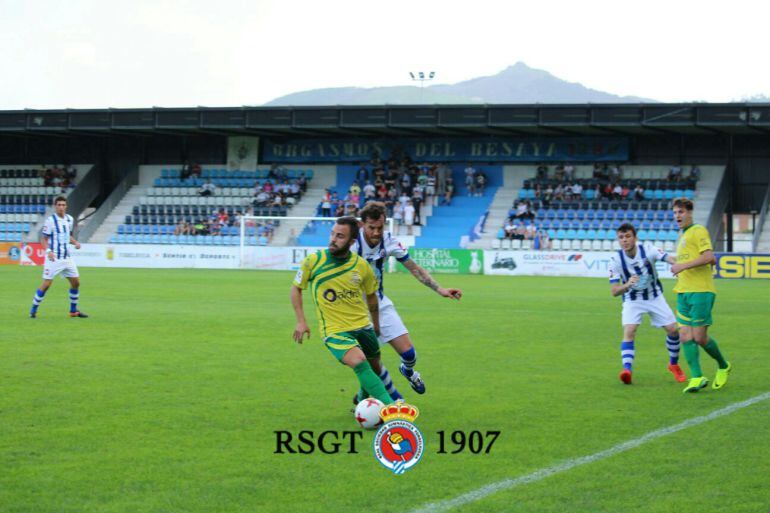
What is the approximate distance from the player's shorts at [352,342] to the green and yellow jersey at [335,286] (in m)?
0.05

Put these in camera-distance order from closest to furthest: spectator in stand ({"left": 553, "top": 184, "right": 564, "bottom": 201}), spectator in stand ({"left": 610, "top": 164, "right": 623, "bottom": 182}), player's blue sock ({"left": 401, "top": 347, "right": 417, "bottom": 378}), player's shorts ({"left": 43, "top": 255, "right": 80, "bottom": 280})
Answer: player's blue sock ({"left": 401, "top": 347, "right": 417, "bottom": 378}) → player's shorts ({"left": 43, "top": 255, "right": 80, "bottom": 280}) → spectator in stand ({"left": 553, "top": 184, "right": 564, "bottom": 201}) → spectator in stand ({"left": 610, "top": 164, "right": 623, "bottom": 182})

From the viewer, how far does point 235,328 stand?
58.6ft

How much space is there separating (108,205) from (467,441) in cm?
5064

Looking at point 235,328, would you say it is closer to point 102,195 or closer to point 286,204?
point 286,204

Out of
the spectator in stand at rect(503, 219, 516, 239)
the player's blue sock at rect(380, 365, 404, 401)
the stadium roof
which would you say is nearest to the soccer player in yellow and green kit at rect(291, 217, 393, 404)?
the player's blue sock at rect(380, 365, 404, 401)

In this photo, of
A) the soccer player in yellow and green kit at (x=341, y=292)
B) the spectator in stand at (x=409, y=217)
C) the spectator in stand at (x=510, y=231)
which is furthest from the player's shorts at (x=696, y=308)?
the spectator in stand at (x=409, y=217)

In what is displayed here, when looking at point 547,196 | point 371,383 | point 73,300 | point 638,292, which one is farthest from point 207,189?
point 371,383

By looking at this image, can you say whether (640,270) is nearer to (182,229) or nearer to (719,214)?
(719,214)

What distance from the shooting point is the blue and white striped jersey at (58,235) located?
19.0 meters

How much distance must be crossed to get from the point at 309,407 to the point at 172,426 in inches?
58.2

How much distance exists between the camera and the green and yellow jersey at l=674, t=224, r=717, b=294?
10898 mm

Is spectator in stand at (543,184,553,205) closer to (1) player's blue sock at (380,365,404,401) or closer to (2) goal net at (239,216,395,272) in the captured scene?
(2) goal net at (239,216,395,272)

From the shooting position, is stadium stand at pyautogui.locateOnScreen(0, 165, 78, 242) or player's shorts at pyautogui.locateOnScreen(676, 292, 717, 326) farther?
stadium stand at pyautogui.locateOnScreen(0, 165, 78, 242)

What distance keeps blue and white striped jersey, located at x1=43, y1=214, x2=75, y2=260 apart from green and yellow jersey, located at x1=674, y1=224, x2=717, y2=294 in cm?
1196
